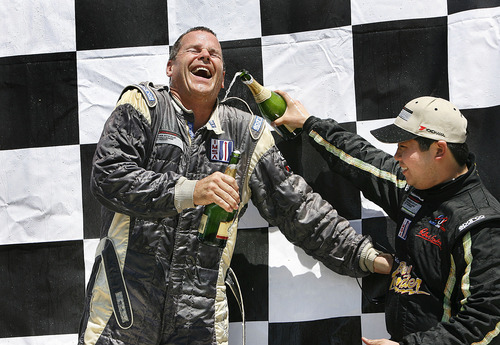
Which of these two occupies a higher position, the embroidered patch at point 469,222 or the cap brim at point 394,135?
the cap brim at point 394,135

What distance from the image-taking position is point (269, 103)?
2250mm

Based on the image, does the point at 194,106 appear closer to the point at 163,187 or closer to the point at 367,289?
the point at 163,187

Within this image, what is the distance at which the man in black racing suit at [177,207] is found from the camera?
1.76m

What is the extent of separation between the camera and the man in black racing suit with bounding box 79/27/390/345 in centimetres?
176

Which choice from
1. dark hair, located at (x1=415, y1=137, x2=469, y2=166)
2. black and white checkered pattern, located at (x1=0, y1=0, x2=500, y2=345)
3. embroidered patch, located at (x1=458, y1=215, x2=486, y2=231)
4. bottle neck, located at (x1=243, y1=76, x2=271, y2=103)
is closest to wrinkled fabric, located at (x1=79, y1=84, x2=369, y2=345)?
bottle neck, located at (x1=243, y1=76, x2=271, y2=103)

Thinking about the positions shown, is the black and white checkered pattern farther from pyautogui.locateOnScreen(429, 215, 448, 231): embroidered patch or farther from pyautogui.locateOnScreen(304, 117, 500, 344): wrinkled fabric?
pyautogui.locateOnScreen(429, 215, 448, 231): embroidered patch

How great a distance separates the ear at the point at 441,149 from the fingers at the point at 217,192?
25.2 inches

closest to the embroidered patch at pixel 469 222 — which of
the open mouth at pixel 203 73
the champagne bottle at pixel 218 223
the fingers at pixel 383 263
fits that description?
the fingers at pixel 383 263

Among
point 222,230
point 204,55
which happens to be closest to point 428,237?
point 222,230

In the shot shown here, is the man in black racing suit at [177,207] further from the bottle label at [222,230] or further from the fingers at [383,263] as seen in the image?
the bottle label at [222,230]

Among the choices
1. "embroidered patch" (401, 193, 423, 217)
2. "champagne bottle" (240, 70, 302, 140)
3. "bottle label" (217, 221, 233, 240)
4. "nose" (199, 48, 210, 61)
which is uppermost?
"nose" (199, 48, 210, 61)

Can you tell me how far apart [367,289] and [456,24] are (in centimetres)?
108

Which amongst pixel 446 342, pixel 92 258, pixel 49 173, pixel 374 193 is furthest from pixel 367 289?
pixel 49 173

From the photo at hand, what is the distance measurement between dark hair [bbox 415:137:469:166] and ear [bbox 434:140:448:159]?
0.6 inches
